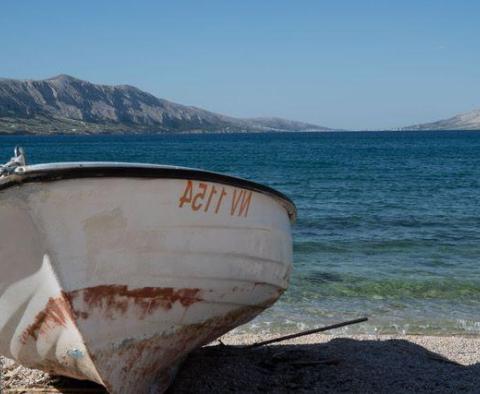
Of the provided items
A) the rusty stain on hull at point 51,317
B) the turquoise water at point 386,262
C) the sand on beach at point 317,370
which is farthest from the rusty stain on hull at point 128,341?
the turquoise water at point 386,262

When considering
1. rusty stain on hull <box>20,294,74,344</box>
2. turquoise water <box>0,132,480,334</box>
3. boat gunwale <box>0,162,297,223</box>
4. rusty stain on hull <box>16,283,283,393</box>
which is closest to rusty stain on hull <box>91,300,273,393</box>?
rusty stain on hull <box>16,283,283,393</box>

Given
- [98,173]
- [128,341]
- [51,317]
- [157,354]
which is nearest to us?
[98,173]

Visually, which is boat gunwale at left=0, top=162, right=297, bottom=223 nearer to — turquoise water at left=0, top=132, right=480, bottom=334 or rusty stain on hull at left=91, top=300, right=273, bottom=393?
rusty stain on hull at left=91, top=300, right=273, bottom=393

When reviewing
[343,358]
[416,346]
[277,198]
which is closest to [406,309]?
[416,346]

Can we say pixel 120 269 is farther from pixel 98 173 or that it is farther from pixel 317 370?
pixel 317 370

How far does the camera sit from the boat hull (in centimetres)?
496

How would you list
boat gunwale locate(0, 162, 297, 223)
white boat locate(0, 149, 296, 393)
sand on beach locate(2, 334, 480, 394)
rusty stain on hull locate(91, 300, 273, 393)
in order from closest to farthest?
boat gunwale locate(0, 162, 297, 223) < white boat locate(0, 149, 296, 393) < rusty stain on hull locate(91, 300, 273, 393) < sand on beach locate(2, 334, 480, 394)

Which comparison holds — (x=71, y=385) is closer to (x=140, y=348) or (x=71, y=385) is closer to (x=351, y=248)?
(x=140, y=348)

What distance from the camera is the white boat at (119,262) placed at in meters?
4.91

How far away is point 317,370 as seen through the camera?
7.06 metres

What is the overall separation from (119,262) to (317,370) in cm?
272

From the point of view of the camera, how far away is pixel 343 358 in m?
7.50

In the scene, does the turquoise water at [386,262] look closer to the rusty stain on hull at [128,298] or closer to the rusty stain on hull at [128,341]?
the rusty stain on hull at [128,341]

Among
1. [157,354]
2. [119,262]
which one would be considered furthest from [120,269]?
[157,354]
